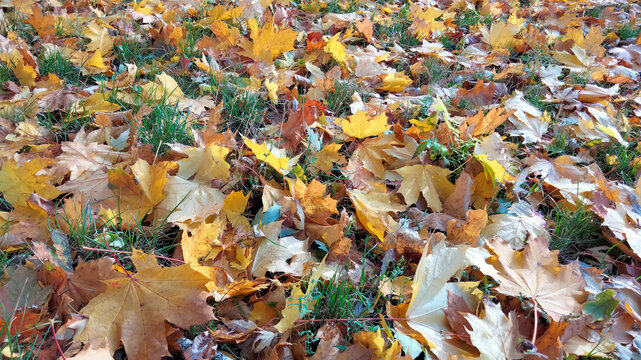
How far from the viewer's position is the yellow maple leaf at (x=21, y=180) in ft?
4.37

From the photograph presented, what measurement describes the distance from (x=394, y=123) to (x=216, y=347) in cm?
127

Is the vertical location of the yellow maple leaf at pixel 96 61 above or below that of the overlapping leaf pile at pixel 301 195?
above

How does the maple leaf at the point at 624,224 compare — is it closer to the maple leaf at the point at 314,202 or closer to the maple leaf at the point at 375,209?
the maple leaf at the point at 375,209

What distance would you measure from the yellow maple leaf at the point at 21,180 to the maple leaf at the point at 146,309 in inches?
20.8

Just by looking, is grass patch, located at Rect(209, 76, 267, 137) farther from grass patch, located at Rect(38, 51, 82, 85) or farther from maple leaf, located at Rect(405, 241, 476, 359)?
maple leaf, located at Rect(405, 241, 476, 359)

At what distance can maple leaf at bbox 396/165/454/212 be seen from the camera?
1578mm

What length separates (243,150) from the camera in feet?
5.49

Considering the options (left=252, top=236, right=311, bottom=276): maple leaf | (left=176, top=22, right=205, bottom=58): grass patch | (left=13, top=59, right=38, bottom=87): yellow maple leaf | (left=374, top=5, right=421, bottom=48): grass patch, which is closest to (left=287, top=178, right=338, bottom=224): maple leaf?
(left=252, top=236, right=311, bottom=276): maple leaf

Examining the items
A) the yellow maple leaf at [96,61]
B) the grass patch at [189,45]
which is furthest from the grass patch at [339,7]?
the yellow maple leaf at [96,61]

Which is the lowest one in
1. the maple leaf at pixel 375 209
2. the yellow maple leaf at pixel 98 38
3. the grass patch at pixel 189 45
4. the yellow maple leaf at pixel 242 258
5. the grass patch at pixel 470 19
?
the maple leaf at pixel 375 209

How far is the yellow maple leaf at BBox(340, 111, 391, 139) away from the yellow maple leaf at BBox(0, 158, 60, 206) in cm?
106

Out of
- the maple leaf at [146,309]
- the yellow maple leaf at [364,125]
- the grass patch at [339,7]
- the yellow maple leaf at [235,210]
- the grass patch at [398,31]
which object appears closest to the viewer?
the maple leaf at [146,309]

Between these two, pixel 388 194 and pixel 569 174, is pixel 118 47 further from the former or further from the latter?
pixel 569 174

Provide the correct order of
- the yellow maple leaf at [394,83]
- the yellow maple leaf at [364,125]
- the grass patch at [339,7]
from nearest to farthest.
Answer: the yellow maple leaf at [364,125] < the yellow maple leaf at [394,83] < the grass patch at [339,7]
